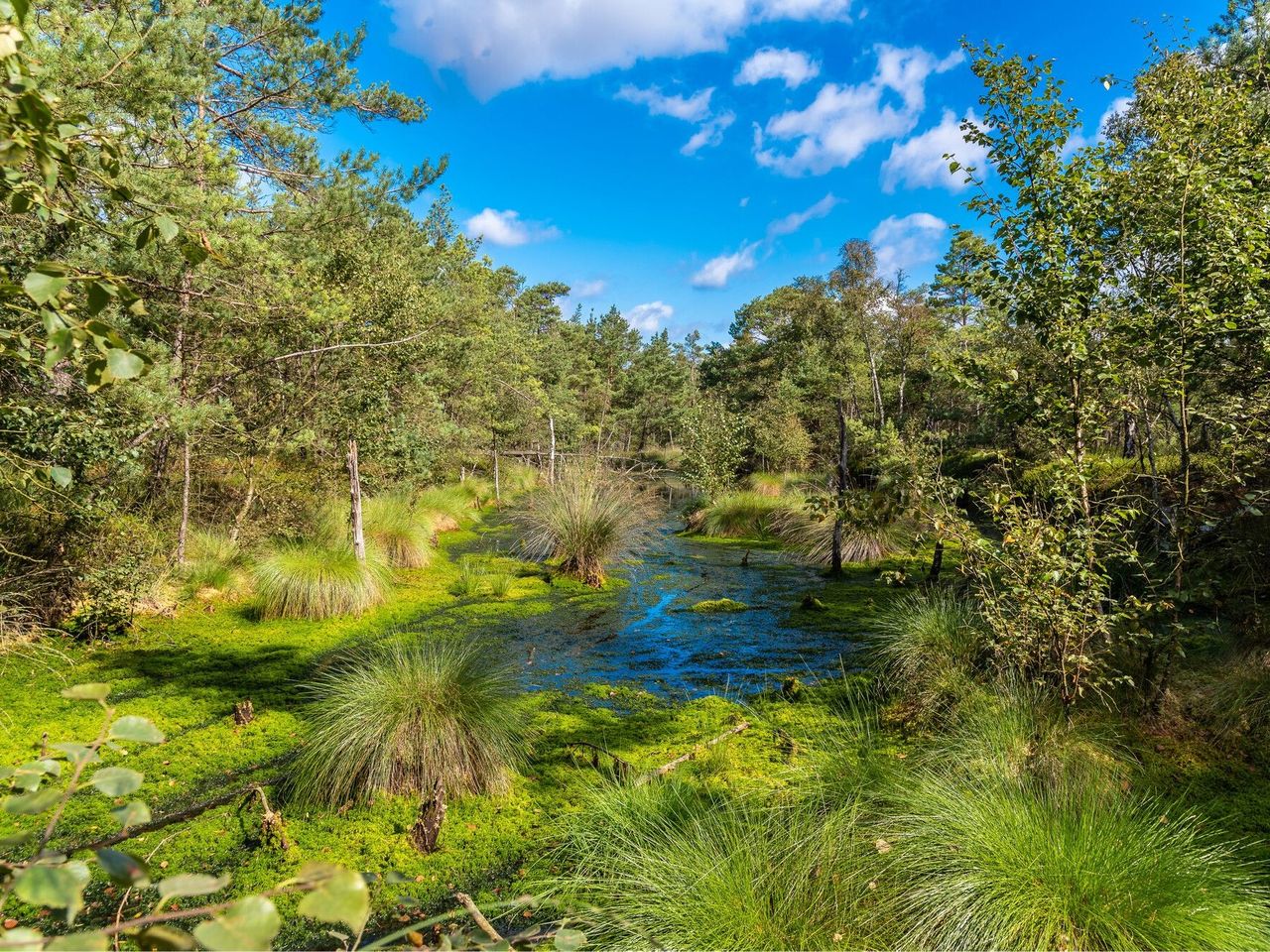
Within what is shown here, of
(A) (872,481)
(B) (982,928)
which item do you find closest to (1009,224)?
(B) (982,928)

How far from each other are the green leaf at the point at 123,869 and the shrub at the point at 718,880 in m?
1.69

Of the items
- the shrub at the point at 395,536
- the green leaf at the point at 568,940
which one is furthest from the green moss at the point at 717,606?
the green leaf at the point at 568,940

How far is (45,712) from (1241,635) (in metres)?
8.09

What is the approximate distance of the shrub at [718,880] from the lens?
2.29m

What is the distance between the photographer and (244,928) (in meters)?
0.68

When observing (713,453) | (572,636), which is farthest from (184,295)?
(713,453)

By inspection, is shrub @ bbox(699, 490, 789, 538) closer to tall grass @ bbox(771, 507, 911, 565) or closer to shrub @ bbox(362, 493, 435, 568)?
tall grass @ bbox(771, 507, 911, 565)

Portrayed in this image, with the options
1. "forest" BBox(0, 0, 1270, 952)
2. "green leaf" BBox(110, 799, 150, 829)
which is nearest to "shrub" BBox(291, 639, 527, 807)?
"forest" BBox(0, 0, 1270, 952)

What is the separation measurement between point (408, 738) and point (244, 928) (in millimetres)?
3293

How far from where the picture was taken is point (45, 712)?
14.3 feet

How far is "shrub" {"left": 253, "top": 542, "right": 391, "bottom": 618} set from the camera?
23.1ft

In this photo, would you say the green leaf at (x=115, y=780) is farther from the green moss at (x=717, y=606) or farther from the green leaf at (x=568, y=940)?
the green moss at (x=717, y=606)

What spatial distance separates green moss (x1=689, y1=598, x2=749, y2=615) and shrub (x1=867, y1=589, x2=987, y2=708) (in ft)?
9.37

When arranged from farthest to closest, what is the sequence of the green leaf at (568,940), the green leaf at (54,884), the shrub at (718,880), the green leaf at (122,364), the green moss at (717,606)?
the green moss at (717,606)
the shrub at (718,880)
the green leaf at (122,364)
the green leaf at (568,940)
the green leaf at (54,884)
